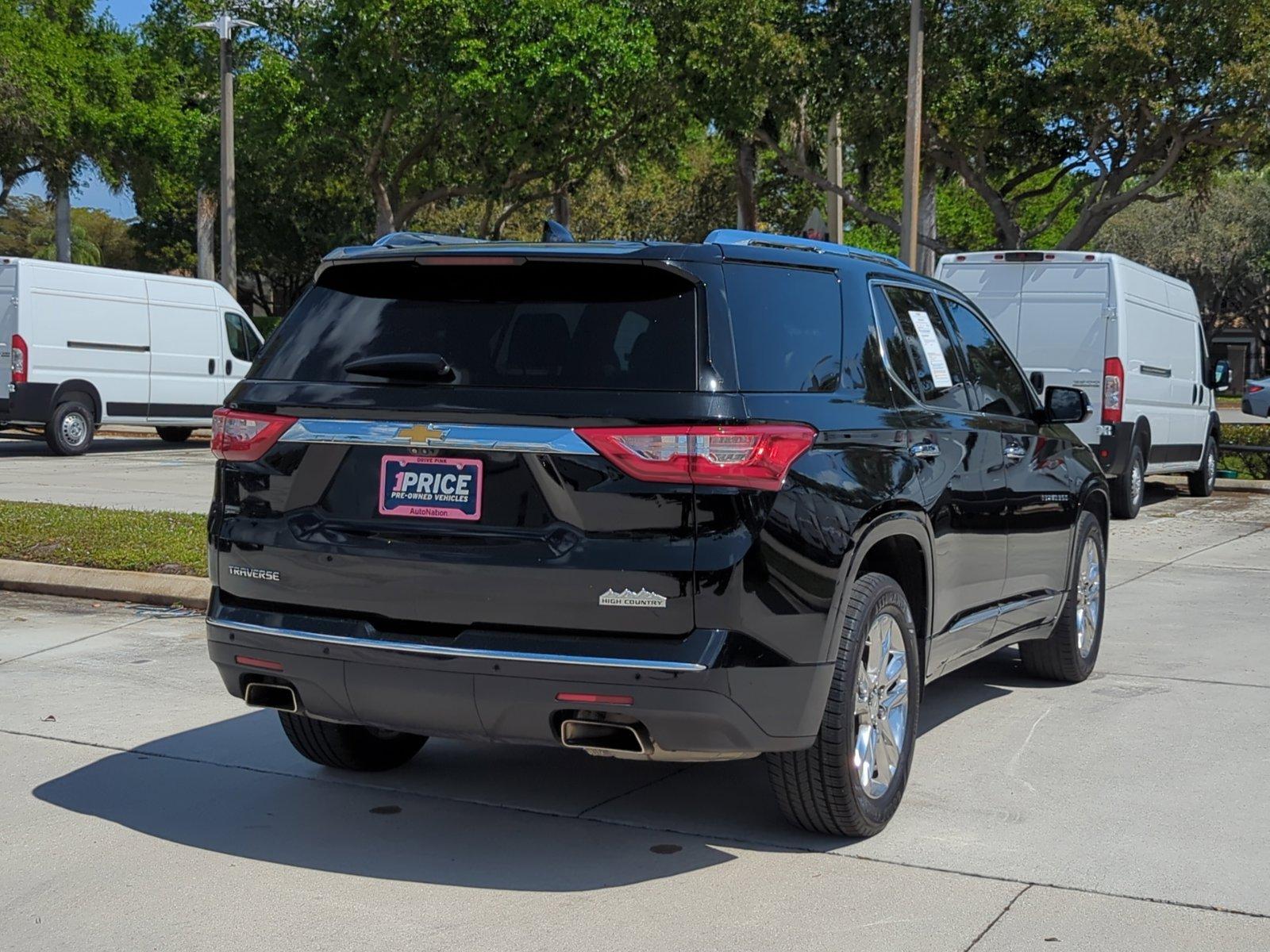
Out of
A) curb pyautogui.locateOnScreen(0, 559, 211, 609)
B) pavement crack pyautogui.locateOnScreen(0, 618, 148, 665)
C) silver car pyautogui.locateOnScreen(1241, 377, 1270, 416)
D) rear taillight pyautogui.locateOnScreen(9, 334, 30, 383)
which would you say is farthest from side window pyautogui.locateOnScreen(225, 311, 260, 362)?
silver car pyautogui.locateOnScreen(1241, 377, 1270, 416)

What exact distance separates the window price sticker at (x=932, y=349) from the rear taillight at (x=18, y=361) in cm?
1656

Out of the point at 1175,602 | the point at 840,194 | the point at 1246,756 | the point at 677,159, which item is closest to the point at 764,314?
the point at 1246,756

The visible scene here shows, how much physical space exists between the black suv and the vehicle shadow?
0.42 m

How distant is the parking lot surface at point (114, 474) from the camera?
14883mm

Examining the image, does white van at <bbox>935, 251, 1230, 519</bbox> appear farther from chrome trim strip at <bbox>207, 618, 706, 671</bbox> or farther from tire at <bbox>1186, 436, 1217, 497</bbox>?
chrome trim strip at <bbox>207, 618, 706, 671</bbox>

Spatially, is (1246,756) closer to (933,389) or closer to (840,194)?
(933,389)

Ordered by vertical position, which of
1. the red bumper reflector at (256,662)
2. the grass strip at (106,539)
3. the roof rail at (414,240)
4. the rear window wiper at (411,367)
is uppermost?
the roof rail at (414,240)

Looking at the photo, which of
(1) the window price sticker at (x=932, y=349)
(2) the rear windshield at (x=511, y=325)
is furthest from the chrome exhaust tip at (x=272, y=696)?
(1) the window price sticker at (x=932, y=349)

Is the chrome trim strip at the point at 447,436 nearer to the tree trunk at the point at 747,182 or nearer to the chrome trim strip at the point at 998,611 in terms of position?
the chrome trim strip at the point at 998,611

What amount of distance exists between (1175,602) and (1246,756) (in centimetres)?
426

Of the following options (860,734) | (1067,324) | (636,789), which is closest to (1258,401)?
(1067,324)

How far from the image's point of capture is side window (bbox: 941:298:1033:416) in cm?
643

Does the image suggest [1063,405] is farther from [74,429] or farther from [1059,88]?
[1059,88]

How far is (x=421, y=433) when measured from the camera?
4586mm
